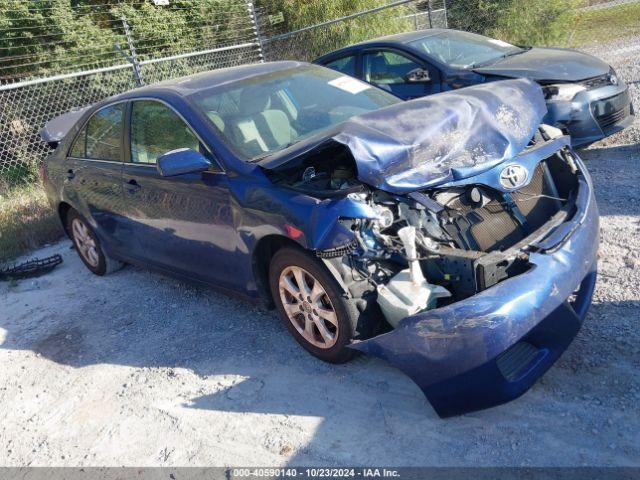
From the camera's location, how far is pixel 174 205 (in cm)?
451

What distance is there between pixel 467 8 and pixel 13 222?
35.4ft

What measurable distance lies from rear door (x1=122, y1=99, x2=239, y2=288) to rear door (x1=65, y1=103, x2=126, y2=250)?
0.19 meters

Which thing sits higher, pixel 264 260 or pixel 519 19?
pixel 519 19

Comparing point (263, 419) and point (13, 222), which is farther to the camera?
point (13, 222)

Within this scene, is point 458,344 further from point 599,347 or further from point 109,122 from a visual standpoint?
point 109,122

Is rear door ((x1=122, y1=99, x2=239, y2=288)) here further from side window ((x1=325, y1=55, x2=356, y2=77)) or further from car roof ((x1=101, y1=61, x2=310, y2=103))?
side window ((x1=325, y1=55, x2=356, y2=77))

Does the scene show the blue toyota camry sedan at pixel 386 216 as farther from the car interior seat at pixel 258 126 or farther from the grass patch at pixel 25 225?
the grass patch at pixel 25 225

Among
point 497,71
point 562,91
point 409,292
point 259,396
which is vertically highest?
point 497,71

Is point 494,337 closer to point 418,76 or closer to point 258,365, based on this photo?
point 258,365

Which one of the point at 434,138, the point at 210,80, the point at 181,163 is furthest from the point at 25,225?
the point at 434,138

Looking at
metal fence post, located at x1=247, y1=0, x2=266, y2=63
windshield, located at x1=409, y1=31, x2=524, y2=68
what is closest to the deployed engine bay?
windshield, located at x1=409, y1=31, x2=524, y2=68

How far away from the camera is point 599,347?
346cm

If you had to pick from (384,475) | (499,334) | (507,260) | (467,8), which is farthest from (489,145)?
(467,8)

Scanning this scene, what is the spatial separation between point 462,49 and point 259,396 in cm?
563
